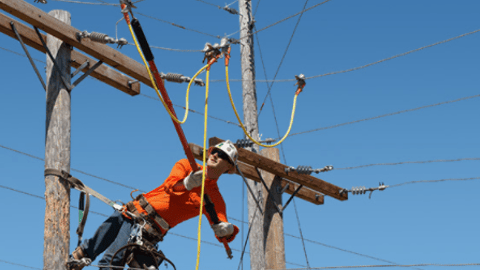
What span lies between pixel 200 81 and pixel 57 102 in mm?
1919

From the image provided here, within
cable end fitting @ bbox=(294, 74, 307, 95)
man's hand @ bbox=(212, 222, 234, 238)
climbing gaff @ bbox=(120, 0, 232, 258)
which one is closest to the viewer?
climbing gaff @ bbox=(120, 0, 232, 258)

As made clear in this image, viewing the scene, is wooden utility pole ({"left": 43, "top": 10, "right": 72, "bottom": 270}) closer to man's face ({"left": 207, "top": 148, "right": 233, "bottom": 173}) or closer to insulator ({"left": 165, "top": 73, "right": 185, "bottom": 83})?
insulator ({"left": 165, "top": 73, "right": 185, "bottom": 83})

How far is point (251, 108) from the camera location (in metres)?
11.8

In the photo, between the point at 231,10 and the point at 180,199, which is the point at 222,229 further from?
the point at 231,10

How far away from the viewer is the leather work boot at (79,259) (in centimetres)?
702

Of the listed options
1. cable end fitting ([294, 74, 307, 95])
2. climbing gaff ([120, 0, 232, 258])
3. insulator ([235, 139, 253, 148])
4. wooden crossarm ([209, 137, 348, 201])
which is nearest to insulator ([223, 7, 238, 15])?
wooden crossarm ([209, 137, 348, 201])

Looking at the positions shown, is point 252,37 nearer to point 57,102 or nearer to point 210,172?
point 57,102

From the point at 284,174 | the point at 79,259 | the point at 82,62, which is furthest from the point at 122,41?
the point at 284,174

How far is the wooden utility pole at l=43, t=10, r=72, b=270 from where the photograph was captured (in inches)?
286

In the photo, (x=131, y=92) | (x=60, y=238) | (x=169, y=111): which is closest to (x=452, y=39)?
(x=131, y=92)

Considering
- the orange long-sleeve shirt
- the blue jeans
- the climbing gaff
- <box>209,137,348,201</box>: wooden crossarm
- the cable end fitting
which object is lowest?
the blue jeans

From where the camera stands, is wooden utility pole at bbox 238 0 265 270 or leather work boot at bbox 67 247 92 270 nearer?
leather work boot at bbox 67 247 92 270

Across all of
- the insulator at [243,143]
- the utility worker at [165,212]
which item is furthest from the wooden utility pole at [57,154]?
the insulator at [243,143]

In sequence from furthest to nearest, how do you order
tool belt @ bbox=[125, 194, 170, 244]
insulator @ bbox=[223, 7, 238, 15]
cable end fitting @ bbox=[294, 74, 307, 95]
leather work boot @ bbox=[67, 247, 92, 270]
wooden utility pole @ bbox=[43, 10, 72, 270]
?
insulator @ bbox=[223, 7, 238, 15]
cable end fitting @ bbox=[294, 74, 307, 95]
wooden utility pole @ bbox=[43, 10, 72, 270]
leather work boot @ bbox=[67, 247, 92, 270]
tool belt @ bbox=[125, 194, 170, 244]
